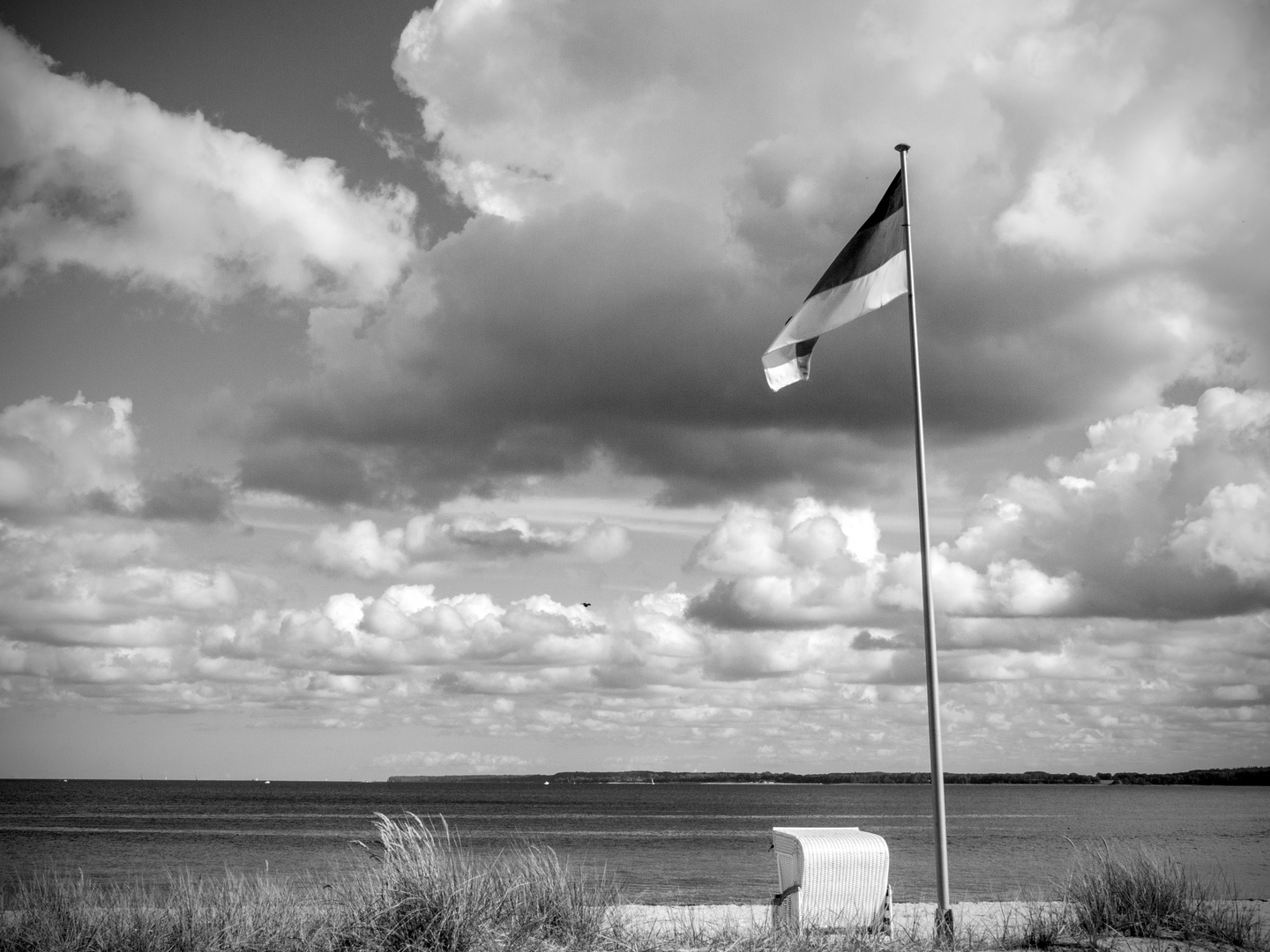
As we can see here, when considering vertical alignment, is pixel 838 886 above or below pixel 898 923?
above

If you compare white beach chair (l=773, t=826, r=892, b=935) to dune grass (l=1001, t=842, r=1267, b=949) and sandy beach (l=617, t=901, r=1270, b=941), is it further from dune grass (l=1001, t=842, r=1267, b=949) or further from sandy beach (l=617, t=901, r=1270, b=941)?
→ dune grass (l=1001, t=842, r=1267, b=949)

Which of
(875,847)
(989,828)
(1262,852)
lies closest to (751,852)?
(1262,852)

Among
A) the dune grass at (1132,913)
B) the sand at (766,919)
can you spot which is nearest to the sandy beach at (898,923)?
the sand at (766,919)

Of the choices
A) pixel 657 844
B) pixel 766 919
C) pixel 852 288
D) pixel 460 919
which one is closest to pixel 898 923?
pixel 766 919

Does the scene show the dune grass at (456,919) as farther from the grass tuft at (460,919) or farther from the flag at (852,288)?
the flag at (852,288)

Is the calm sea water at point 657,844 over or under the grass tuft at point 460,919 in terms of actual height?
under

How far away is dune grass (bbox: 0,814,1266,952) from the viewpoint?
31.6 ft

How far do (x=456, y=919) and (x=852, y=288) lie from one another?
8046mm

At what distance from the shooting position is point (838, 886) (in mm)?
11234

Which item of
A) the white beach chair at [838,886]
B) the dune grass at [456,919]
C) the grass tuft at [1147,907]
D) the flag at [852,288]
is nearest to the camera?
the dune grass at [456,919]

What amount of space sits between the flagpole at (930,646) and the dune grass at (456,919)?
1.45 ft

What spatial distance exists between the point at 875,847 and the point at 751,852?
3670 cm

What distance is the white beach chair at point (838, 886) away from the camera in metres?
11.1

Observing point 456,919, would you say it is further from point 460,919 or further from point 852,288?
point 852,288
